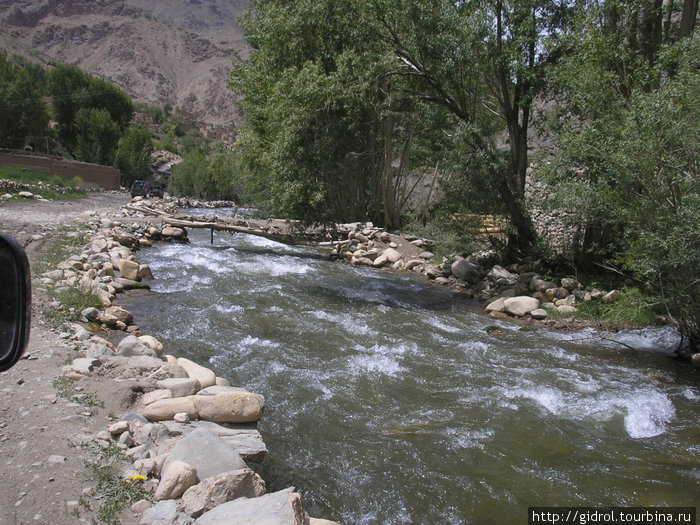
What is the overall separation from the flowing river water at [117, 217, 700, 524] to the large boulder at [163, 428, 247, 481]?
0.67 meters

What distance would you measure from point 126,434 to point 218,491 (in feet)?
3.60

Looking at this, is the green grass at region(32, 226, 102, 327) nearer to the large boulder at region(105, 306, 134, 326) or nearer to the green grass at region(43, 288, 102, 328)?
the green grass at region(43, 288, 102, 328)

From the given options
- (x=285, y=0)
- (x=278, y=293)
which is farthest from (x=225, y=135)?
(x=278, y=293)

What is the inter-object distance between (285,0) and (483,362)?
1999 centimetres

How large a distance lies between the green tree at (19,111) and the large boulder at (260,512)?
59.8m

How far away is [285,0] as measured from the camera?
21484 millimetres

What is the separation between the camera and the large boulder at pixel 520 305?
1057cm

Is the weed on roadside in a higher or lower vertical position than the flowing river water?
higher

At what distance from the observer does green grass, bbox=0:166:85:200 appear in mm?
28059

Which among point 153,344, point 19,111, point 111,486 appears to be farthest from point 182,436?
point 19,111

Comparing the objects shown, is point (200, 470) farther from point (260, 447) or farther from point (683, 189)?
point (683, 189)

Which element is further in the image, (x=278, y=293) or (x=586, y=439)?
(x=278, y=293)

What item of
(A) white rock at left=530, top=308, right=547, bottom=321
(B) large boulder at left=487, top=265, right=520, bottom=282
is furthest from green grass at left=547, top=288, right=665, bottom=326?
(B) large boulder at left=487, top=265, right=520, bottom=282

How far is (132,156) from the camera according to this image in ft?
202
